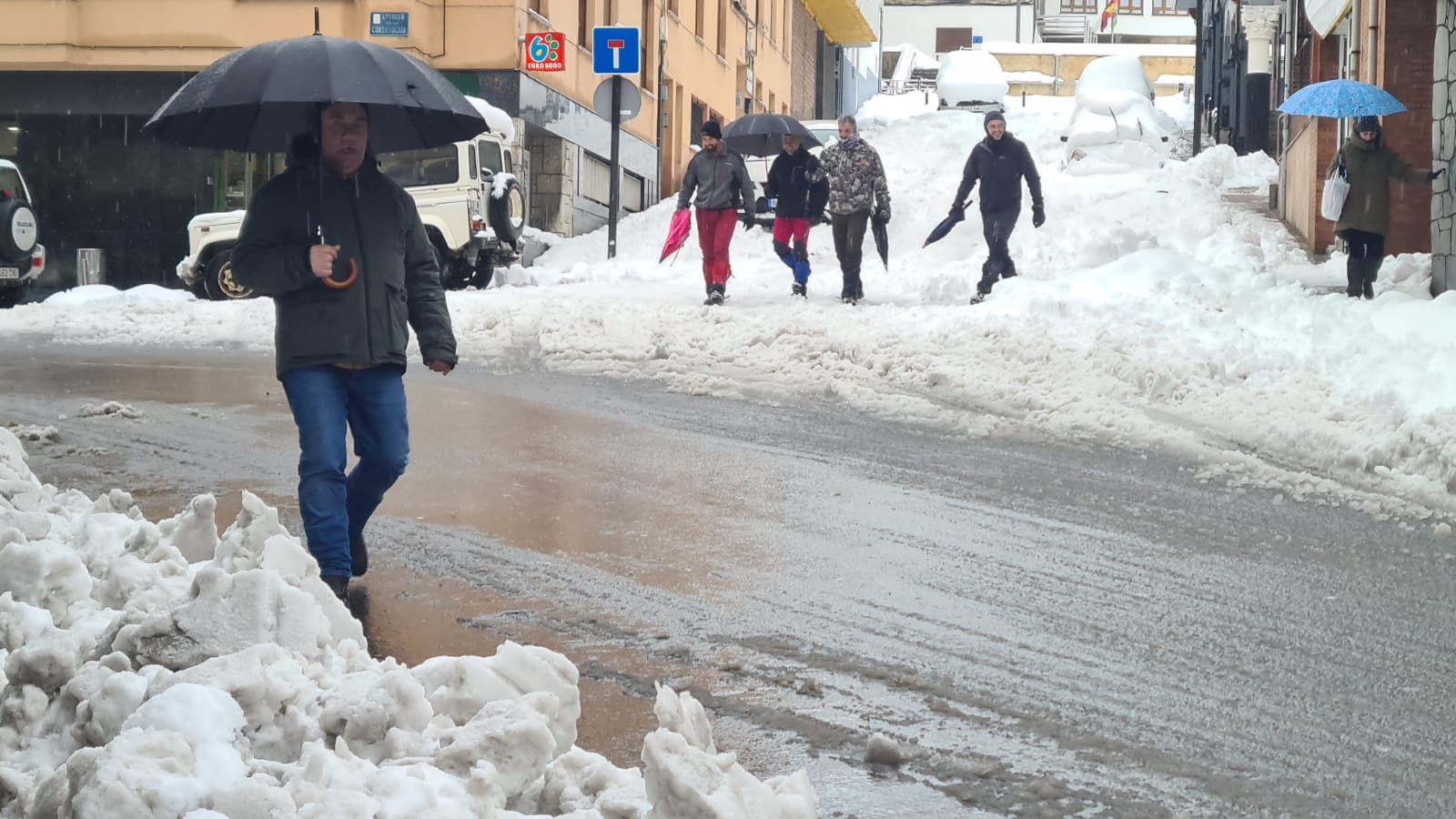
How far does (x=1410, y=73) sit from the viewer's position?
1723 cm

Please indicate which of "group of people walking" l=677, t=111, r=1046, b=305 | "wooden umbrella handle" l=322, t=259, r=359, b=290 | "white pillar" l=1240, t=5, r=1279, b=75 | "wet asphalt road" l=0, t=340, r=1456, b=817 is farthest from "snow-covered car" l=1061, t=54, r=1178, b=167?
"wooden umbrella handle" l=322, t=259, r=359, b=290

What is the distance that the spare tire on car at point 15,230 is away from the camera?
20.9m

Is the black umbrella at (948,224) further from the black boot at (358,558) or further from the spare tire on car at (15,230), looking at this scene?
the black boot at (358,558)

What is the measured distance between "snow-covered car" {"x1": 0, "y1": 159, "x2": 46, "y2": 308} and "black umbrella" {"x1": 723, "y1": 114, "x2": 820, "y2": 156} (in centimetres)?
896

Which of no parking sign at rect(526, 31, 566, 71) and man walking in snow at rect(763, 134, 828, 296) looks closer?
man walking in snow at rect(763, 134, 828, 296)

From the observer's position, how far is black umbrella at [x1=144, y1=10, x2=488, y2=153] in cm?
526

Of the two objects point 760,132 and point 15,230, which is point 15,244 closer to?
point 15,230

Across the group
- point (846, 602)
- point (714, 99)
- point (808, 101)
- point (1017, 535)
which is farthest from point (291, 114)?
point (808, 101)

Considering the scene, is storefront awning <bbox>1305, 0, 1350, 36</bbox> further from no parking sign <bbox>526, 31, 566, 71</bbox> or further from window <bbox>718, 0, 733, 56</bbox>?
window <bbox>718, 0, 733, 56</bbox>

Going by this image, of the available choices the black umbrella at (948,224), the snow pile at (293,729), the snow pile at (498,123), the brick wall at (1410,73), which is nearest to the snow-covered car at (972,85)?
the snow pile at (498,123)

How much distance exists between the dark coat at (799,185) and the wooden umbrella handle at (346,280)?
12.3m

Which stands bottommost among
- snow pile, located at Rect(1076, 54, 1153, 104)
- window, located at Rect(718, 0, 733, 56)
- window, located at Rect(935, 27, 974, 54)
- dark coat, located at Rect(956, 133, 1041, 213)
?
dark coat, located at Rect(956, 133, 1041, 213)

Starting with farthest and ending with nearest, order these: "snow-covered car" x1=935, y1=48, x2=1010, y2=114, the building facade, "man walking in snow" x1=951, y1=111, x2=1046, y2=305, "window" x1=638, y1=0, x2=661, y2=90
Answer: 1. "snow-covered car" x1=935, y1=48, x2=1010, y2=114
2. "window" x1=638, y1=0, x2=661, y2=90
3. the building facade
4. "man walking in snow" x1=951, y1=111, x2=1046, y2=305

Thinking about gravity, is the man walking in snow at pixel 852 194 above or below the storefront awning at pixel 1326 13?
below
